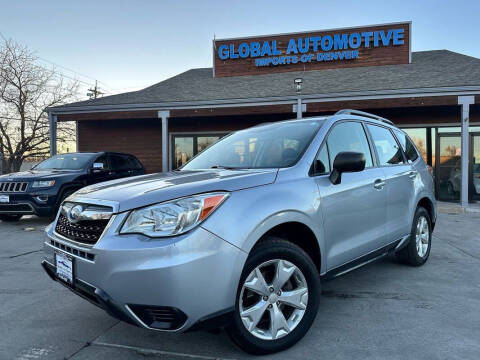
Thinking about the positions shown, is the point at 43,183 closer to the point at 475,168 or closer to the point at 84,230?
the point at 84,230

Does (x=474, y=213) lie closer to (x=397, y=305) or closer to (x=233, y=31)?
(x=397, y=305)

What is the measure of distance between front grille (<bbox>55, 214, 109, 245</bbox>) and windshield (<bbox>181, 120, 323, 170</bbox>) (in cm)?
125

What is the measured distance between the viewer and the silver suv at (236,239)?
1.96m

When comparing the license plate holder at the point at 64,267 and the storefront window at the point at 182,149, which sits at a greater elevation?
the storefront window at the point at 182,149

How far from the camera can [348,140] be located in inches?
132

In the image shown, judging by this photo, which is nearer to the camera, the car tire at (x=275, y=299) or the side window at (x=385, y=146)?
the car tire at (x=275, y=299)

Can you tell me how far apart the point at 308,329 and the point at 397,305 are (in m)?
1.12

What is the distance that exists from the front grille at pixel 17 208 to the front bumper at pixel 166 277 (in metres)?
5.97

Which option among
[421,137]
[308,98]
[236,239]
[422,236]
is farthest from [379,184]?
[421,137]

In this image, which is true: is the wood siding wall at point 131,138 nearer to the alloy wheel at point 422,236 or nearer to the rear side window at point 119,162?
the rear side window at point 119,162

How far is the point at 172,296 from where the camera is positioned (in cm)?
191

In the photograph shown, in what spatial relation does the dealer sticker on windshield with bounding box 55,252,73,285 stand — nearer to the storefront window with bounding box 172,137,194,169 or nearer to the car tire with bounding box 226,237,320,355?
the car tire with bounding box 226,237,320,355

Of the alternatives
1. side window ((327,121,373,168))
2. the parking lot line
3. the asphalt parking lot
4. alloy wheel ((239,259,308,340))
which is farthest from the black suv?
alloy wheel ((239,259,308,340))

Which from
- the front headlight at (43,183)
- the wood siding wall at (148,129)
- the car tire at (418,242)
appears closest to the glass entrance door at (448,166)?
the wood siding wall at (148,129)
